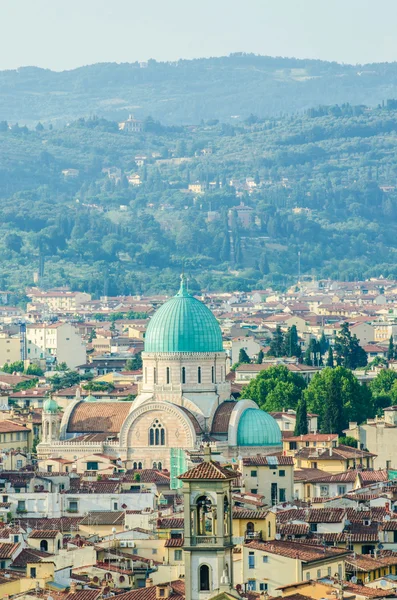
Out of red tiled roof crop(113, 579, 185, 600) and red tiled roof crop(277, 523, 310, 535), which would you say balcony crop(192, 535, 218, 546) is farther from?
red tiled roof crop(277, 523, 310, 535)

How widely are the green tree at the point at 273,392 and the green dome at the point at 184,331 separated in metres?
12.1

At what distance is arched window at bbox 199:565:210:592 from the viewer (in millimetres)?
31953

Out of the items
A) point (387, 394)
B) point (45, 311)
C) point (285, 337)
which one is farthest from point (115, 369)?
point (45, 311)

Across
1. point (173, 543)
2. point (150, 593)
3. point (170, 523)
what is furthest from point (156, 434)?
point (150, 593)

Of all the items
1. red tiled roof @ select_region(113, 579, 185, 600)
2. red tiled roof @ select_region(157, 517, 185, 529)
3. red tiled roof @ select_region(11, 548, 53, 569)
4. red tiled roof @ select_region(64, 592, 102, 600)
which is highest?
red tiled roof @ select_region(113, 579, 185, 600)

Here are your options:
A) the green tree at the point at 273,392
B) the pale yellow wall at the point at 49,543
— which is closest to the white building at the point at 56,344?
the green tree at the point at 273,392

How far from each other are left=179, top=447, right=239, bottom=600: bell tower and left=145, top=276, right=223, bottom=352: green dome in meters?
38.3

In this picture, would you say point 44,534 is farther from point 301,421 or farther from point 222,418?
point 301,421

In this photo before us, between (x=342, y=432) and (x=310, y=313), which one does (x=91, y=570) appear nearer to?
(x=342, y=432)

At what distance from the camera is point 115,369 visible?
11750 centimetres

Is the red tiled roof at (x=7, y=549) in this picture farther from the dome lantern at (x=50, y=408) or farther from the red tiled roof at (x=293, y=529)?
the dome lantern at (x=50, y=408)

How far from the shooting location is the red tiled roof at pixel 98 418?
7188 centimetres

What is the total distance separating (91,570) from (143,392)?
28.5m

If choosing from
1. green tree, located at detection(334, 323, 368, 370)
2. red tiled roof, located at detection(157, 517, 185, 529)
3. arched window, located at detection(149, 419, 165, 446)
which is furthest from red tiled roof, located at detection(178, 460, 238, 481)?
green tree, located at detection(334, 323, 368, 370)
